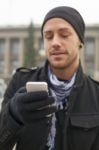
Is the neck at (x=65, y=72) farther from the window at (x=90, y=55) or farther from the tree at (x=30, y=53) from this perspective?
the window at (x=90, y=55)

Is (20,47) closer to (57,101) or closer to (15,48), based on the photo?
(15,48)

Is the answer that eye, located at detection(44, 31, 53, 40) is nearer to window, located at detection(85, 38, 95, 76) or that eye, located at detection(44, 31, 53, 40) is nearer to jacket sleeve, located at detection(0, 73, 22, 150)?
jacket sleeve, located at detection(0, 73, 22, 150)

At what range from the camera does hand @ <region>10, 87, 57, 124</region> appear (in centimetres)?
270

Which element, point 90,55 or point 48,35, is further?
point 90,55

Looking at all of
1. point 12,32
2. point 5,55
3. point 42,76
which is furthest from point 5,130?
point 5,55

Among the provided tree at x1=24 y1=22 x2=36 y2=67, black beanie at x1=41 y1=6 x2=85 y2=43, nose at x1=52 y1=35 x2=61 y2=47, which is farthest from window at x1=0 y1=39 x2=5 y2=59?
nose at x1=52 y1=35 x2=61 y2=47

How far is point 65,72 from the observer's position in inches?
120

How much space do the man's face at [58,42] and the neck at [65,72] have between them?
0.02 m

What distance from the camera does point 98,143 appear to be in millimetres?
2943

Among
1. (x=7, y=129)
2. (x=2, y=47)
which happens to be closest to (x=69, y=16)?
(x=7, y=129)

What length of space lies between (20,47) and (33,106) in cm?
8066

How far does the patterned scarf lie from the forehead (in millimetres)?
263

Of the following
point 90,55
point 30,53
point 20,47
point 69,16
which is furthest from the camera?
point 20,47

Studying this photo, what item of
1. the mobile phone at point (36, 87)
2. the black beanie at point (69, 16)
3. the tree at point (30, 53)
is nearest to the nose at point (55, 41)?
the black beanie at point (69, 16)
